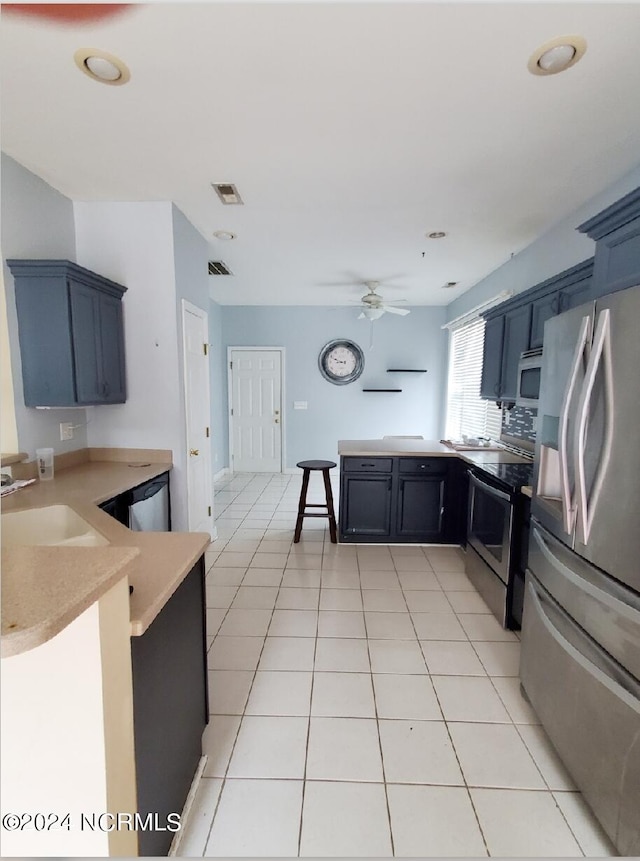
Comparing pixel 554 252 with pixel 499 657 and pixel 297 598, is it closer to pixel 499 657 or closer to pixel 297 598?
pixel 499 657

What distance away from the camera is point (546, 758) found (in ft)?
5.00

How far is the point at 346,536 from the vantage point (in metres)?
3.47

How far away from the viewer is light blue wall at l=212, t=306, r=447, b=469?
605cm


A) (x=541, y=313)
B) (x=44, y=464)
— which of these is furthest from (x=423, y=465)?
(x=44, y=464)

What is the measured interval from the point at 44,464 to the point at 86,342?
2.67 ft

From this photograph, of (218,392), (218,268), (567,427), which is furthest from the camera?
(218,392)

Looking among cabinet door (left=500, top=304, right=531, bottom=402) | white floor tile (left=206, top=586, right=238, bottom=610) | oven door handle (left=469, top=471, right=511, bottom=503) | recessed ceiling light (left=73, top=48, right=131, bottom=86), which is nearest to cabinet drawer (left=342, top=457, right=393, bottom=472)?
oven door handle (left=469, top=471, right=511, bottom=503)

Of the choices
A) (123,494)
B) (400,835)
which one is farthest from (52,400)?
(400,835)

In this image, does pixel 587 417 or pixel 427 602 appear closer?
pixel 587 417

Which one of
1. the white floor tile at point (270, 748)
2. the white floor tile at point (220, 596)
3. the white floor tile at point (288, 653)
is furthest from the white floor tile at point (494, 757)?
the white floor tile at point (220, 596)

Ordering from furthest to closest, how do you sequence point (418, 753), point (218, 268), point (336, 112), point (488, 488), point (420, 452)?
point (218, 268) → point (420, 452) → point (488, 488) → point (336, 112) → point (418, 753)

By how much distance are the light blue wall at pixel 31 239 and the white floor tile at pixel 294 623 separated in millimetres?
1864

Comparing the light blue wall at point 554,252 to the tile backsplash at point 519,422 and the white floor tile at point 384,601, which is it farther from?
the white floor tile at point 384,601

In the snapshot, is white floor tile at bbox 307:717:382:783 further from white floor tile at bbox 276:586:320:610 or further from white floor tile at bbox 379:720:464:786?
white floor tile at bbox 276:586:320:610
